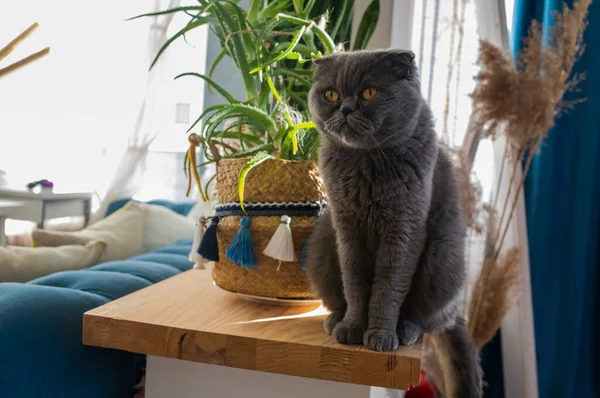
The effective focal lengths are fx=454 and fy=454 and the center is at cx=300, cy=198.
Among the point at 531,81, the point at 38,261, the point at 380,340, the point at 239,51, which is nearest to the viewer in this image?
the point at 380,340

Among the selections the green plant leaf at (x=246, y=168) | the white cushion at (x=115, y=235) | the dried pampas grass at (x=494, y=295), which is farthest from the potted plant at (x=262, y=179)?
the dried pampas grass at (x=494, y=295)

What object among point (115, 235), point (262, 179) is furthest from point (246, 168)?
point (115, 235)

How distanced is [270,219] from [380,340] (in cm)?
28

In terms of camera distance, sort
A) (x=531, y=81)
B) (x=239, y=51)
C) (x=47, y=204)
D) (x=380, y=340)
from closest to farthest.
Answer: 1. (x=380, y=340)
2. (x=239, y=51)
3. (x=531, y=81)
4. (x=47, y=204)

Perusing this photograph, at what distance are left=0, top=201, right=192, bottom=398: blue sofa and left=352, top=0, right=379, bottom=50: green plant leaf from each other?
2.29 ft

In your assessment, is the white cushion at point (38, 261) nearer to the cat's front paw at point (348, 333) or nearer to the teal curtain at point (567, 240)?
the cat's front paw at point (348, 333)

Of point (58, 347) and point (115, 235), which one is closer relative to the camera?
point (58, 347)

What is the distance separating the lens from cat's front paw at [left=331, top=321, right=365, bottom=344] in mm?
640

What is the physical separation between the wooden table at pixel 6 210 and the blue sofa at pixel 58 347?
38.5 inches

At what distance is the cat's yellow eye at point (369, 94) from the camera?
64 centimetres

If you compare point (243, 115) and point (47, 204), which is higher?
point (243, 115)

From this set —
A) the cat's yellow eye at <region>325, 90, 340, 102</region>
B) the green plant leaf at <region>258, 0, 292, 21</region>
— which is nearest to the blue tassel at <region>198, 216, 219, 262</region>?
the cat's yellow eye at <region>325, 90, 340, 102</region>

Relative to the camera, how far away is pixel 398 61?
2.09 feet

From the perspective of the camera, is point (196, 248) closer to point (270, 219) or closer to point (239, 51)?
point (270, 219)
